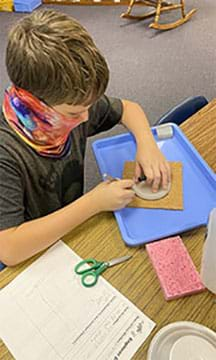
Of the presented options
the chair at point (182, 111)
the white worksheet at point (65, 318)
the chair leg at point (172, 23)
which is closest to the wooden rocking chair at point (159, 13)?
the chair leg at point (172, 23)

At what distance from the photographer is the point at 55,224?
0.80 metres

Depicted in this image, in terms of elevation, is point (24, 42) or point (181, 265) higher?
point (24, 42)

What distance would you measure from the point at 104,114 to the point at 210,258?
533 mm

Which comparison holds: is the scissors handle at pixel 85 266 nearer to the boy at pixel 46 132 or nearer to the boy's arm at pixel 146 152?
the boy at pixel 46 132

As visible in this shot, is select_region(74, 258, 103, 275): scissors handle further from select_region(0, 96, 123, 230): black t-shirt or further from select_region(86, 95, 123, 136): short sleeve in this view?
select_region(86, 95, 123, 136): short sleeve

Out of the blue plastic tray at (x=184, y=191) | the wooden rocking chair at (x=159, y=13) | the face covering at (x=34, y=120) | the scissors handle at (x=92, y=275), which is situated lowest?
the wooden rocking chair at (x=159, y=13)

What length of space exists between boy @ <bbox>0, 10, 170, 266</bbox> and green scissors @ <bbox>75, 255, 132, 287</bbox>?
0.08 metres

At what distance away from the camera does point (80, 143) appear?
3.42 ft

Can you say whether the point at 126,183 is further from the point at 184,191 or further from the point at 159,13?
the point at 159,13

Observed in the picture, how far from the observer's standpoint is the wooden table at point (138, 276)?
68cm

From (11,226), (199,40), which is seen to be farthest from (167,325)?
(199,40)

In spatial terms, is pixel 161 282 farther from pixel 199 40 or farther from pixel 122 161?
pixel 199 40

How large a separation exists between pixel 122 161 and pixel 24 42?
343mm

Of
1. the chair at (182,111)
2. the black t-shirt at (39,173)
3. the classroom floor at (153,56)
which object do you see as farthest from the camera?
the classroom floor at (153,56)
